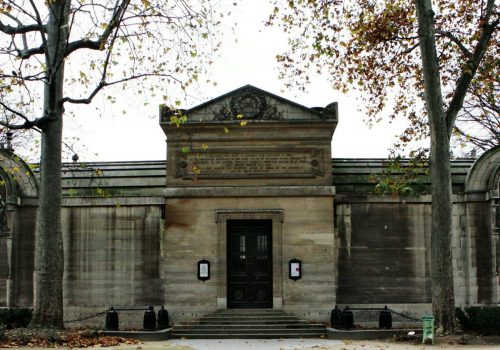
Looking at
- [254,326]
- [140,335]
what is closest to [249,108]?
[254,326]

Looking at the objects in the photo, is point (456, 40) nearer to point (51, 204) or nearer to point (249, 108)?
point (249, 108)

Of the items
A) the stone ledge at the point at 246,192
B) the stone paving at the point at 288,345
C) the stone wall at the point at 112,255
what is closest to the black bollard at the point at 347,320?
the stone paving at the point at 288,345

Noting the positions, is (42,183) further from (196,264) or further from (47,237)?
(196,264)

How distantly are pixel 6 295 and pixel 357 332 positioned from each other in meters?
10.7

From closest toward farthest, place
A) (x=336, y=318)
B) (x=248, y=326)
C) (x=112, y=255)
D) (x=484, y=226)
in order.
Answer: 1. (x=248, y=326)
2. (x=336, y=318)
3. (x=484, y=226)
4. (x=112, y=255)

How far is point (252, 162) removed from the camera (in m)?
21.3

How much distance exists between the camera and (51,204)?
52.5 ft

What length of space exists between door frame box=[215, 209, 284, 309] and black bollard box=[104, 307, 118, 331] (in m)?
3.20

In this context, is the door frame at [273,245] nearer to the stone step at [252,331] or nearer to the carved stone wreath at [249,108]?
the stone step at [252,331]

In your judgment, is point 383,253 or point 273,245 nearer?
point 273,245

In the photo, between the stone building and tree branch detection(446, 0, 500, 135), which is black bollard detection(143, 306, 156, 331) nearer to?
the stone building

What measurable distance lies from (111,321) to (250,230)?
515cm

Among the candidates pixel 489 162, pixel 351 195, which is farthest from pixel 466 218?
pixel 351 195

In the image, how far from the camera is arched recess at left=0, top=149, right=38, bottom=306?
821 inches
